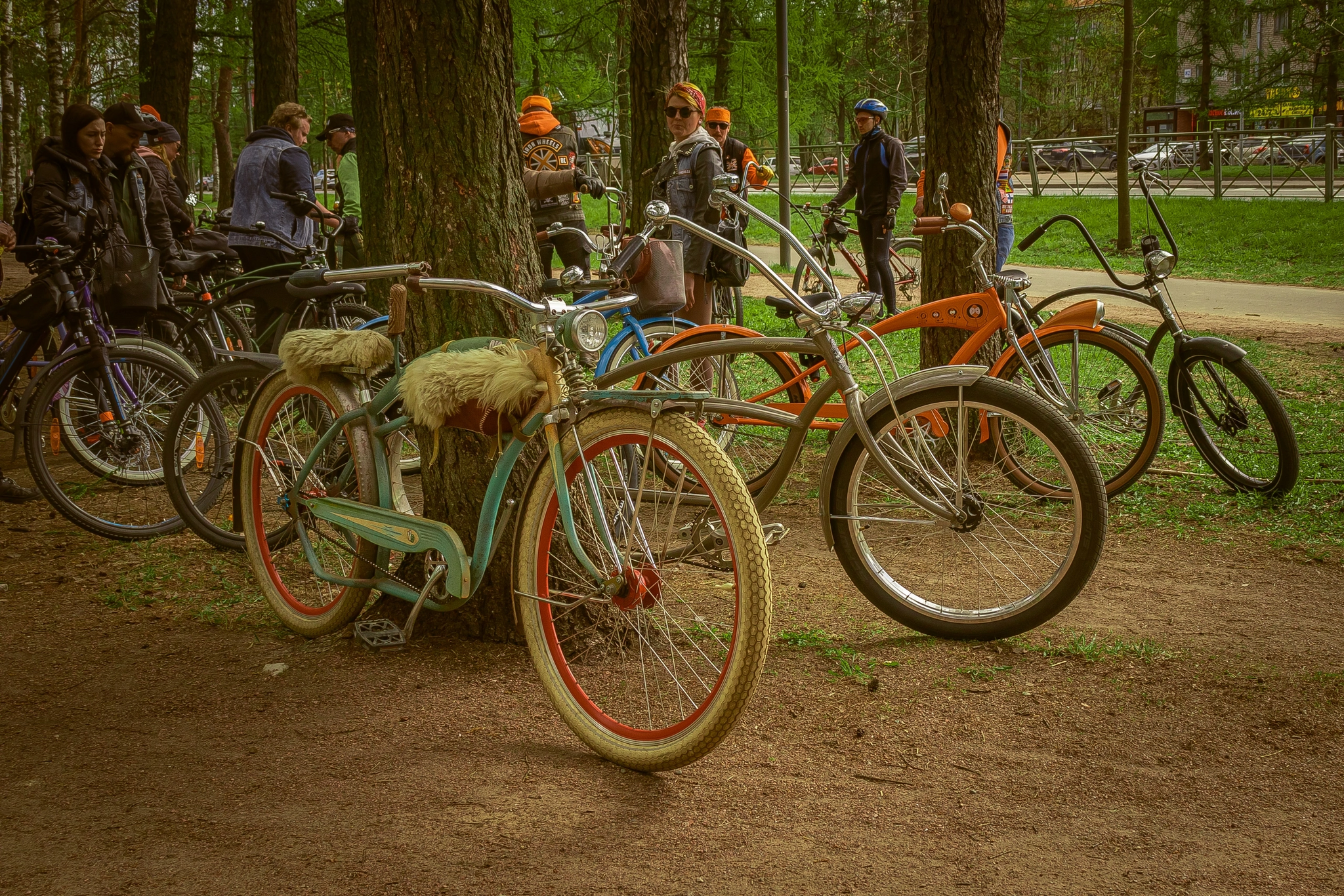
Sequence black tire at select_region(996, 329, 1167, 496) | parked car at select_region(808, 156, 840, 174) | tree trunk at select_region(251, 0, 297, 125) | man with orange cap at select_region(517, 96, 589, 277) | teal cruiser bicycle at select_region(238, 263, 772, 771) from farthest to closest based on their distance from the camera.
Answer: parked car at select_region(808, 156, 840, 174), tree trunk at select_region(251, 0, 297, 125), man with orange cap at select_region(517, 96, 589, 277), black tire at select_region(996, 329, 1167, 496), teal cruiser bicycle at select_region(238, 263, 772, 771)

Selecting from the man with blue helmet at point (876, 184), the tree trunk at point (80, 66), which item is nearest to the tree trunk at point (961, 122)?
the man with blue helmet at point (876, 184)

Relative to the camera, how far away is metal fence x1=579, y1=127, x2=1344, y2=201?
23297mm

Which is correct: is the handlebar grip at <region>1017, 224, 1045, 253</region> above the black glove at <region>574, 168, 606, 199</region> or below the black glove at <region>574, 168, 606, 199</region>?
below

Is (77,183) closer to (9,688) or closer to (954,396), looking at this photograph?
(9,688)

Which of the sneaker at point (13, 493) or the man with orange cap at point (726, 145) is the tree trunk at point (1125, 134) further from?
the sneaker at point (13, 493)

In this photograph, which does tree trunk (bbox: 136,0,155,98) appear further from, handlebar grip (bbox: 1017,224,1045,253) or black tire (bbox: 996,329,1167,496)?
black tire (bbox: 996,329,1167,496)

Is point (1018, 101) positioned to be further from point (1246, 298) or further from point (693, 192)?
point (693, 192)

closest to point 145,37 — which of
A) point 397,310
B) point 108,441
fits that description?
point 108,441

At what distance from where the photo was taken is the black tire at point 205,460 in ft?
16.4

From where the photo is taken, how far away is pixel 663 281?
5793mm

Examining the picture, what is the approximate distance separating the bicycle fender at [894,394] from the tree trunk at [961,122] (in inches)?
94.3

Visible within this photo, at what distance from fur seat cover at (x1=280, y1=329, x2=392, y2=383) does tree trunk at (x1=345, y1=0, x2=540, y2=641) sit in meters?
0.12

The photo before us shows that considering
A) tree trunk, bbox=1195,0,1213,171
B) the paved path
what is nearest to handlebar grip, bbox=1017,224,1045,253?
the paved path

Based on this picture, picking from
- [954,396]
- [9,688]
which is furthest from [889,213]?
[9,688]
